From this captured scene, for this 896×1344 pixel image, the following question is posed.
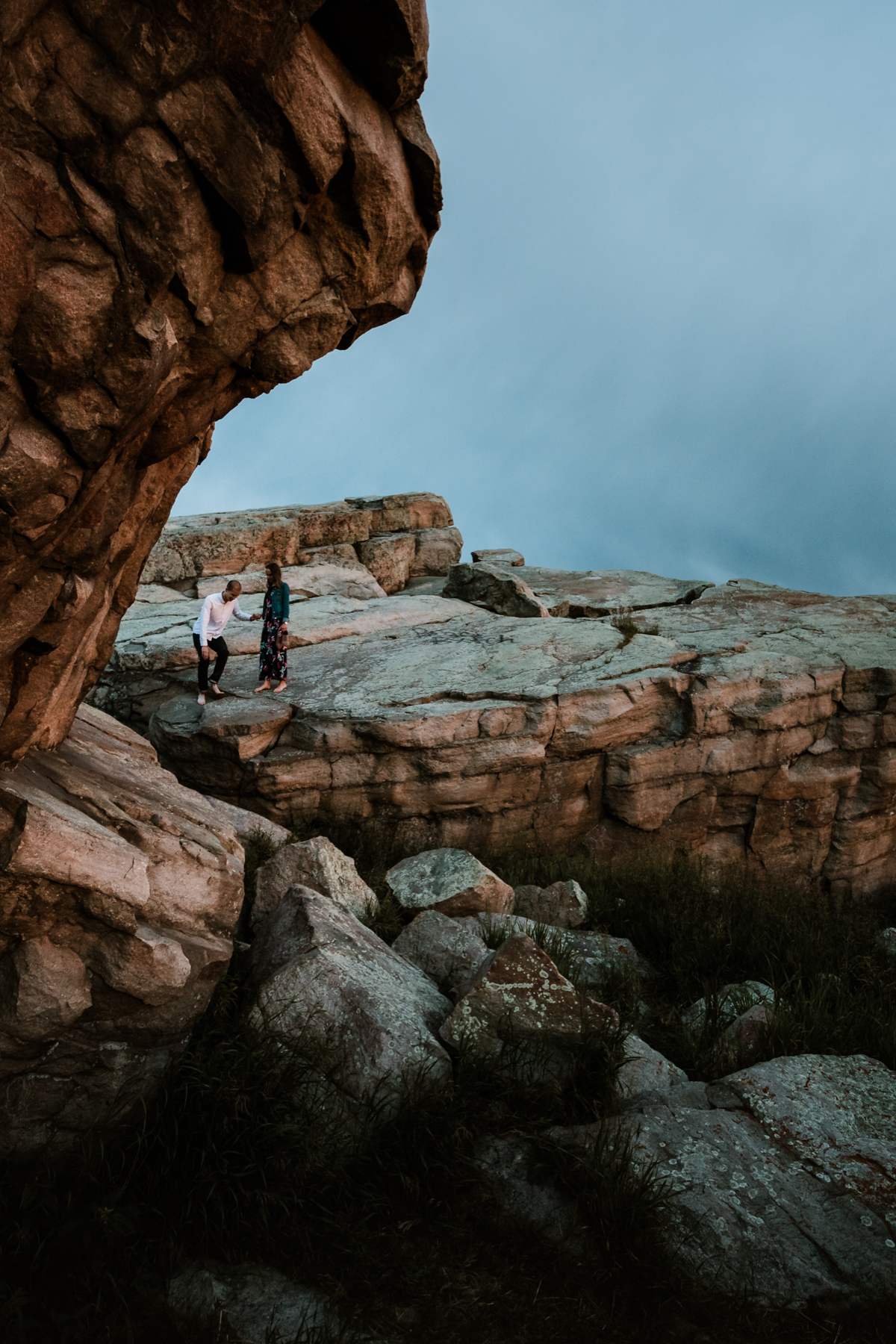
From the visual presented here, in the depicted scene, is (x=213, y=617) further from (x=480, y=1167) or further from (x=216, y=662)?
(x=480, y=1167)

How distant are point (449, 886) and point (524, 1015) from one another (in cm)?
290

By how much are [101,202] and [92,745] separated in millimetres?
4709

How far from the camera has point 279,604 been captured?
41.4ft

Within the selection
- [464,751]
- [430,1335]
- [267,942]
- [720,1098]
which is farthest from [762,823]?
[430,1335]

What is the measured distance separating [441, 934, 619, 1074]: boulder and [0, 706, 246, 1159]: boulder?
166 cm

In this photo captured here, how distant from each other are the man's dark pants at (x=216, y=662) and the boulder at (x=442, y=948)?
6128 millimetres

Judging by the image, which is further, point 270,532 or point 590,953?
point 270,532

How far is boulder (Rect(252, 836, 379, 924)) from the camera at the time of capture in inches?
297

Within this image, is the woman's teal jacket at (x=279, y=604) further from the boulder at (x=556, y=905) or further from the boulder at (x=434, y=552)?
the boulder at (x=434, y=552)

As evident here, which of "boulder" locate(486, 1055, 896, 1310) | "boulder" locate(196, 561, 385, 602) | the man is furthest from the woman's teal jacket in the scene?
"boulder" locate(486, 1055, 896, 1310)

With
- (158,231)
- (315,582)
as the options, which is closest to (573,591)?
(315,582)

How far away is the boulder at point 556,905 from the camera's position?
9.42m

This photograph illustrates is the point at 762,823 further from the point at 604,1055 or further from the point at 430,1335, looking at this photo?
the point at 430,1335

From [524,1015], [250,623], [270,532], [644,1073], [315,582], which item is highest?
[270,532]
